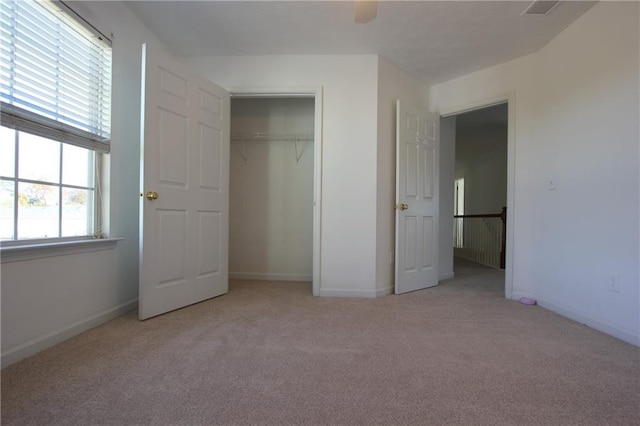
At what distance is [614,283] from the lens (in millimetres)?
2164

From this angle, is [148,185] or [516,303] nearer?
[148,185]

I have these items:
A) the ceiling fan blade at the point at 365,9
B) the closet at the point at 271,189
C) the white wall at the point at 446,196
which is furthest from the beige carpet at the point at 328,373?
the ceiling fan blade at the point at 365,9

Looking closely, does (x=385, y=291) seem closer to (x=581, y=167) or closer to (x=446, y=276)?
(x=446, y=276)

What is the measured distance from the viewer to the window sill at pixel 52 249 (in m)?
1.60

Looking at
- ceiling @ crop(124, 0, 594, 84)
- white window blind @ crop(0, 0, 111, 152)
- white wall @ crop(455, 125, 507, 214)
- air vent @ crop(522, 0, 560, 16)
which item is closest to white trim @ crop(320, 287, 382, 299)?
white window blind @ crop(0, 0, 111, 152)

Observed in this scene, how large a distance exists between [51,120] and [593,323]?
386 centimetres

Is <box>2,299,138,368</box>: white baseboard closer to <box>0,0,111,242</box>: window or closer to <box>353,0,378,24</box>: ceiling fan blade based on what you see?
<box>0,0,111,242</box>: window

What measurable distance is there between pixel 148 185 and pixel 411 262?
257 cm

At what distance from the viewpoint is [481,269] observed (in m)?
4.98

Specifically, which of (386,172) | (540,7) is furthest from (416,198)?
(540,7)

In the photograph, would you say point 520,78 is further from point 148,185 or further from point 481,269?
point 148,185

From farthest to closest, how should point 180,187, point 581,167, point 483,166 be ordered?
point 483,166
point 180,187
point 581,167

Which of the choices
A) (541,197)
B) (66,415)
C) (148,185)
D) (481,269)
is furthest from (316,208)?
(481,269)

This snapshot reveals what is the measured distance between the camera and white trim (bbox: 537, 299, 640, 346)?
2023 mm
